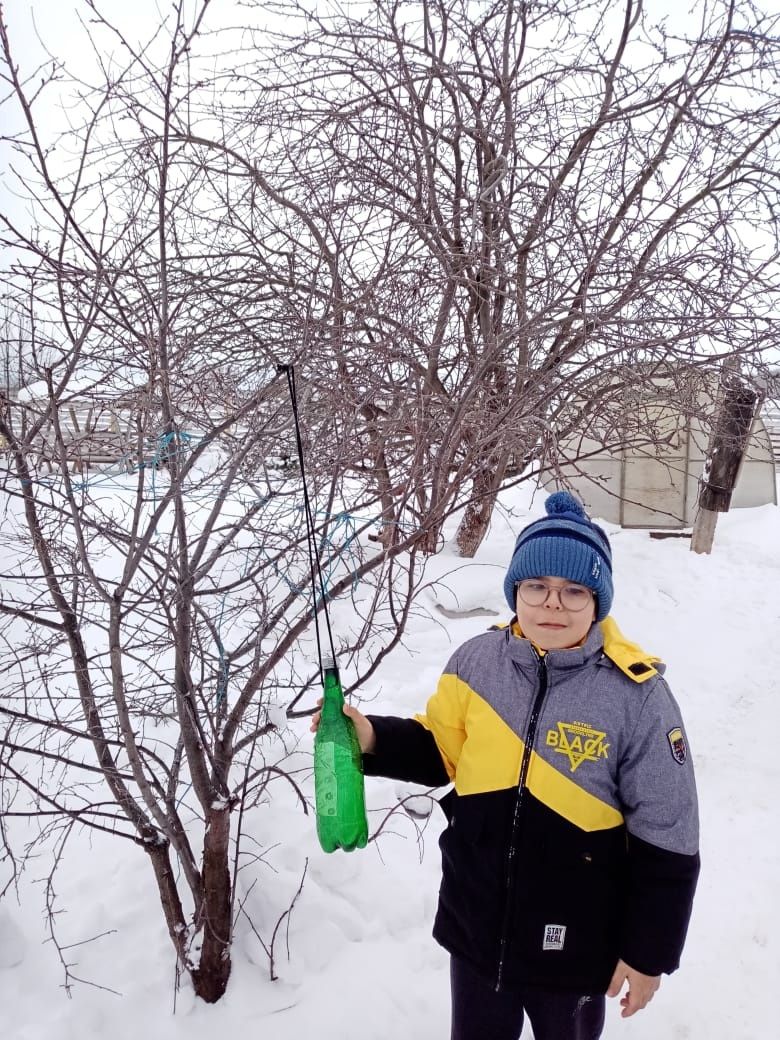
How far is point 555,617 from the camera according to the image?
1435 millimetres

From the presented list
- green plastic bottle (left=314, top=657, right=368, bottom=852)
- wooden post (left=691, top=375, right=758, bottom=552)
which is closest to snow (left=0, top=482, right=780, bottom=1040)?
green plastic bottle (left=314, top=657, right=368, bottom=852)

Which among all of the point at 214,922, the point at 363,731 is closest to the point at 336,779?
the point at 363,731

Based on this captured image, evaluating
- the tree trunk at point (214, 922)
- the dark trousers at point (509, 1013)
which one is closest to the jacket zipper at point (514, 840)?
the dark trousers at point (509, 1013)

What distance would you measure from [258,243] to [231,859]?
305 centimetres

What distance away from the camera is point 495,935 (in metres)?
1.44

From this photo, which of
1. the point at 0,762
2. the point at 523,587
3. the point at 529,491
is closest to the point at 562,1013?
the point at 523,587

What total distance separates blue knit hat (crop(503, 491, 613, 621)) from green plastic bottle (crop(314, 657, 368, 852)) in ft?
1.50

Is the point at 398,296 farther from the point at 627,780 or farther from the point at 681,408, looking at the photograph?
the point at 681,408

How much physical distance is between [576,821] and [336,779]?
1.62ft

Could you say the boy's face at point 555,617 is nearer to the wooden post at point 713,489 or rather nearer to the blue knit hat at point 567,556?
the blue knit hat at point 567,556

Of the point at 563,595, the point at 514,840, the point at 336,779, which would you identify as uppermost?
the point at 563,595

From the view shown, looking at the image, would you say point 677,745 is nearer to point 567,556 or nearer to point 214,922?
point 567,556

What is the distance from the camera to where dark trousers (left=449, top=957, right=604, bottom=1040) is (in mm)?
1491

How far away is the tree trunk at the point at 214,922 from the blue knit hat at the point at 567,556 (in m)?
1.32
